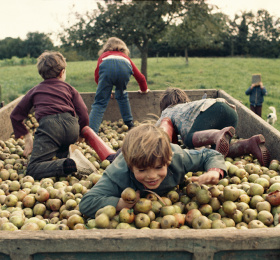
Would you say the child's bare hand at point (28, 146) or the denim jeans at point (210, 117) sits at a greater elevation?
the denim jeans at point (210, 117)

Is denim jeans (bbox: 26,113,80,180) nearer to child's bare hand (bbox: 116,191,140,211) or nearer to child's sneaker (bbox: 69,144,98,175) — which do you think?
child's sneaker (bbox: 69,144,98,175)

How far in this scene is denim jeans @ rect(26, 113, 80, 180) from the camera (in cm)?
430

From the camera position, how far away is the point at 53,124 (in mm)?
4582

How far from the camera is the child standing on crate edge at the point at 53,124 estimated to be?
4361 mm

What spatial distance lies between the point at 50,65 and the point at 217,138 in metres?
2.64

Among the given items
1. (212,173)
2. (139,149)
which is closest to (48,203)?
(139,149)

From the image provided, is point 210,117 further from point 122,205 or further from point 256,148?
point 122,205

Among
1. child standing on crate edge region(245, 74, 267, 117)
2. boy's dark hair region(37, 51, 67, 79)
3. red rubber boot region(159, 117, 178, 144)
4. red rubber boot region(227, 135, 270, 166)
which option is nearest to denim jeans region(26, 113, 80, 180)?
boy's dark hair region(37, 51, 67, 79)

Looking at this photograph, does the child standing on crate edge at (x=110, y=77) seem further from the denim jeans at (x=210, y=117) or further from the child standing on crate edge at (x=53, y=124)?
the denim jeans at (x=210, y=117)

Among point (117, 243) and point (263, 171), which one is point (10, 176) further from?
point (263, 171)

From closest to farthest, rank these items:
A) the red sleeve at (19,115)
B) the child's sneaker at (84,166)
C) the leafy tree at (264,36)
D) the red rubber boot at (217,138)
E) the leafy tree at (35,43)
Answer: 1. the red rubber boot at (217,138)
2. the child's sneaker at (84,166)
3. the red sleeve at (19,115)
4. the leafy tree at (264,36)
5. the leafy tree at (35,43)

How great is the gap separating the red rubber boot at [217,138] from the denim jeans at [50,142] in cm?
177

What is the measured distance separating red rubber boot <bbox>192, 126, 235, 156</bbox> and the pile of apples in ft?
1.01

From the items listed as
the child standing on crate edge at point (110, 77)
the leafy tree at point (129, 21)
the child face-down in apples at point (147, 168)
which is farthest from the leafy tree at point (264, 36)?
the child face-down in apples at point (147, 168)
